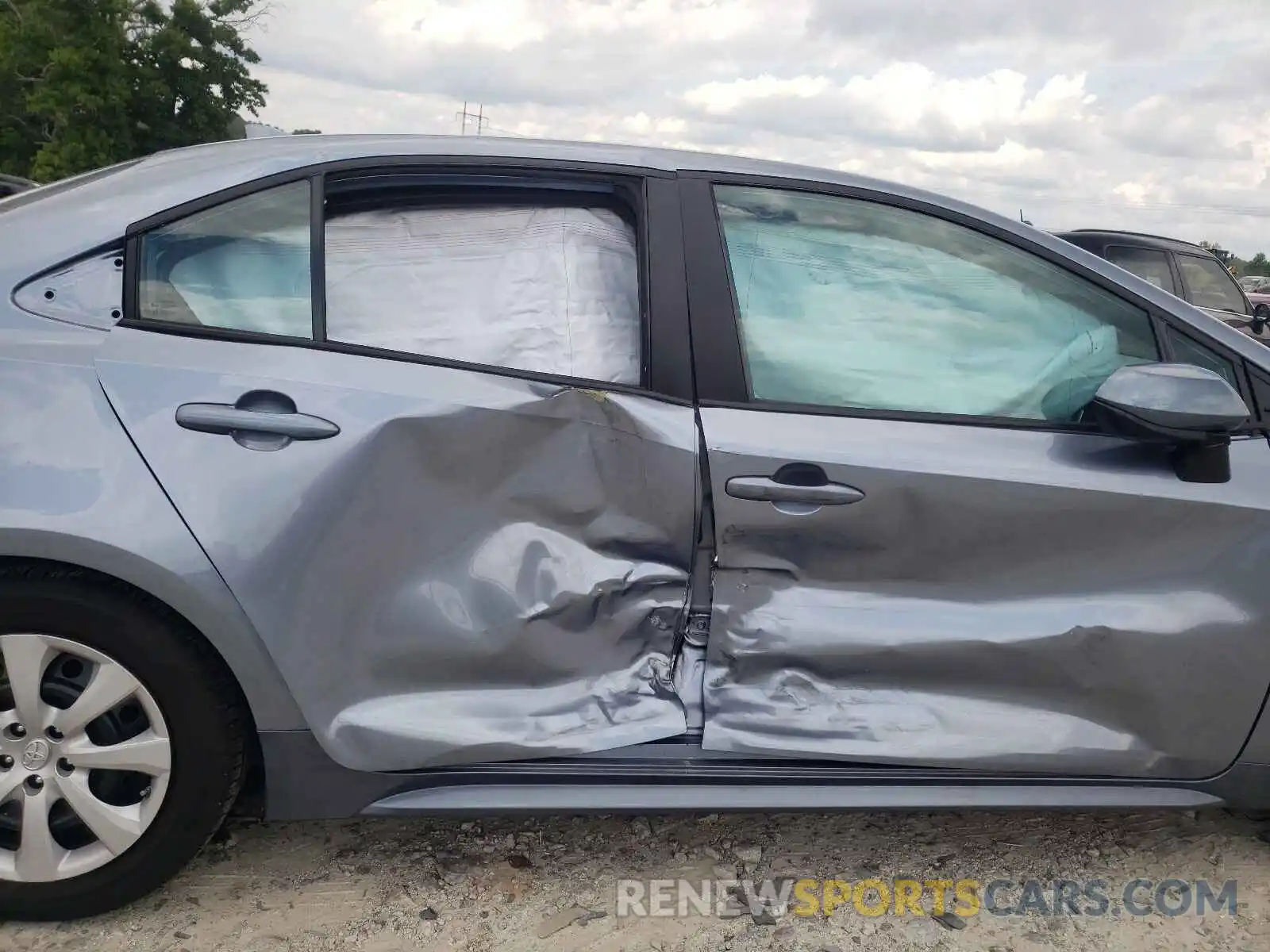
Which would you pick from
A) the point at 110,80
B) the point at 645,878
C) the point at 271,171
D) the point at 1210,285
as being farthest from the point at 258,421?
the point at 110,80

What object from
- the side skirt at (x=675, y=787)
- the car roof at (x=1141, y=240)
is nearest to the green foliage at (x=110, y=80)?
the car roof at (x=1141, y=240)

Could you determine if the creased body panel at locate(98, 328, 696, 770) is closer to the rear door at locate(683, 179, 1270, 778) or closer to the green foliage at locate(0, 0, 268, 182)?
the rear door at locate(683, 179, 1270, 778)

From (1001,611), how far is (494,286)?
4.05 ft

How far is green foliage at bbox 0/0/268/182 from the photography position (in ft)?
95.5

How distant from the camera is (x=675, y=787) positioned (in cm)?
195

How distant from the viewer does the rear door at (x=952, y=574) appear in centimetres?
192

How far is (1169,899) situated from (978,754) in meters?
0.64

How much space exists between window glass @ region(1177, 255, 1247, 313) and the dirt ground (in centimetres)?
629

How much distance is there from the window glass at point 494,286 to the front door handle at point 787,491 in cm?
32

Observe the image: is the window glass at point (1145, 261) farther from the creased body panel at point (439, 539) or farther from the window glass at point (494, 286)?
the creased body panel at point (439, 539)

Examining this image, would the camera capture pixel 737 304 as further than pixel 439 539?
Yes

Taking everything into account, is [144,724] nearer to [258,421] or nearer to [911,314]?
[258,421]

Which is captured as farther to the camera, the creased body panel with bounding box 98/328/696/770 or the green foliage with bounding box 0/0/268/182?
the green foliage with bounding box 0/0/268/182

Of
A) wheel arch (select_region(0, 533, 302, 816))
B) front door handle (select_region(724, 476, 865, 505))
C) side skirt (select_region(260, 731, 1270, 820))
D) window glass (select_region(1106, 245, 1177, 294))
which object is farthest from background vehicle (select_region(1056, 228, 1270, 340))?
wheel arch (select_region(0, 533, 302, 816))
